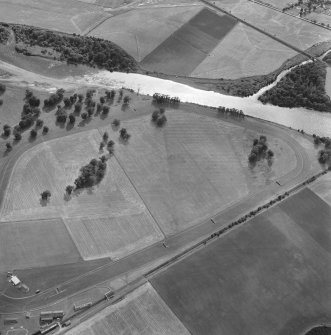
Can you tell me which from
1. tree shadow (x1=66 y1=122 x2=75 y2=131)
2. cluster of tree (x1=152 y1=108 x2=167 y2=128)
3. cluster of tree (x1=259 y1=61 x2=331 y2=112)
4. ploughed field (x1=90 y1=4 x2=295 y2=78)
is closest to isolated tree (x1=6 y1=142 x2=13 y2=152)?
tree shadow (x1=66 y1=122 x2=75 y2=131)

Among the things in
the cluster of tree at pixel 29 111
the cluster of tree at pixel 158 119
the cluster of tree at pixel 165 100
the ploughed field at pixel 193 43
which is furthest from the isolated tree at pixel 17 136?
the ploughed field at pixel 193 43

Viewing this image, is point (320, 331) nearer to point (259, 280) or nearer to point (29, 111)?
point (259, 280)

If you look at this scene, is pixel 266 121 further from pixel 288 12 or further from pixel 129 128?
pixel 288 12

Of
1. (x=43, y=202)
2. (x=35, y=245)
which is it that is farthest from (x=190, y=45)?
(x=35, y=245)

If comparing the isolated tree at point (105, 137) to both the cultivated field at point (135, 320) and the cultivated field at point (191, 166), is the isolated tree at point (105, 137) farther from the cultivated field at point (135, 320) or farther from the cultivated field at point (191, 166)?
the cultivated field at point (135, 320)

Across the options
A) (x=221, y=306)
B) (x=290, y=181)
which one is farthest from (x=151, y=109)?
(x=221, y=306)

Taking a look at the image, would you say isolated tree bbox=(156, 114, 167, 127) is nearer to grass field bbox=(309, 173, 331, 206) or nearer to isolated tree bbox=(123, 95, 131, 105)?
isolated tree bbox=(123, 95, 131, 105)
